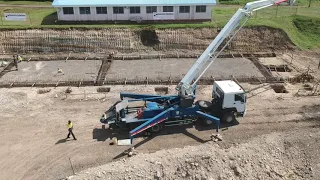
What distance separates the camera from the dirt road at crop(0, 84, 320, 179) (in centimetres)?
1734

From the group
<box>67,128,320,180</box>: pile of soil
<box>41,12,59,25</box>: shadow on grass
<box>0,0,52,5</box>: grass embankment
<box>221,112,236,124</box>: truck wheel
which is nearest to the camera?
<box>67,128,320,180</box>: pile of soil

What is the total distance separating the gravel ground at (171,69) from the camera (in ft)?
91.0

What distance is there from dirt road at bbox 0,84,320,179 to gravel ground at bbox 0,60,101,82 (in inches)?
91.8

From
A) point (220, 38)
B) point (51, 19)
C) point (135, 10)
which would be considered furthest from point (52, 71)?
point (220, 38)

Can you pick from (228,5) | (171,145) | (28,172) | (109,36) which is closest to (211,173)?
(171,145)

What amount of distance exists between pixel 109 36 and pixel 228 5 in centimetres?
2194

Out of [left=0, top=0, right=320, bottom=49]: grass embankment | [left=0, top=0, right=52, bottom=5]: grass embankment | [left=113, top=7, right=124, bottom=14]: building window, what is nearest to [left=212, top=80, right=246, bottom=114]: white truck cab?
[left=0, top=0, right=320, bottom=49]: grass embankment

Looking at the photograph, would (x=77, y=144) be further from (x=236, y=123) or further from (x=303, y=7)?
(x=303, y=7)

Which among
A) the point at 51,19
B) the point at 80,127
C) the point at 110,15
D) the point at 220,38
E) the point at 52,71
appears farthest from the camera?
the point at 51,19

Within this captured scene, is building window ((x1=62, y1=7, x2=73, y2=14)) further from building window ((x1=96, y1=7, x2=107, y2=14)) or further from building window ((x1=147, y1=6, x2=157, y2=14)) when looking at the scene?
building window ((x1=147, y1=6, x2=157, y2=14))

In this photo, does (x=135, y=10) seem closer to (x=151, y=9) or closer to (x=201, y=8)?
(x=151, y=9)

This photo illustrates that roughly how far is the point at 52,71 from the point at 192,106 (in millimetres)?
15391

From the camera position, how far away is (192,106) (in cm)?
1944

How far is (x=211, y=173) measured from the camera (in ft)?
52.5
